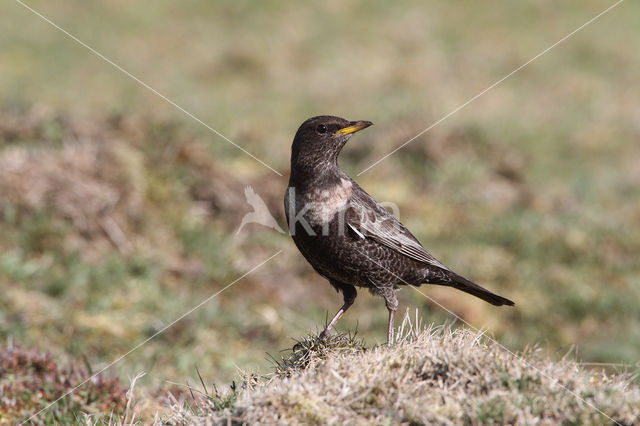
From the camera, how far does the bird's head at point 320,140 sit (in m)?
4.98

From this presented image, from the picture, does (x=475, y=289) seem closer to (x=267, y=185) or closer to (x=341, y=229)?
(x=341, y=229)

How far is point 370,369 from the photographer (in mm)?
3695

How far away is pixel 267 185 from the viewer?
32.0ft

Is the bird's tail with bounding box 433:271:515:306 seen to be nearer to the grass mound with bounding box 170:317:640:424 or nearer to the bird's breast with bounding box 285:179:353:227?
the bird's breast with bounding box 285:179:353:227

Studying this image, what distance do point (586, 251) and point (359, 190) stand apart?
209 inches

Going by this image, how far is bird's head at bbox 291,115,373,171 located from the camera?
4.98 m

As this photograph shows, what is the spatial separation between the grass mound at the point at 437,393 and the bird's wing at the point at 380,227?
1181 mm

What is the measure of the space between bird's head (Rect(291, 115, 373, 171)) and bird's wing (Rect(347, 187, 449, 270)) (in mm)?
349

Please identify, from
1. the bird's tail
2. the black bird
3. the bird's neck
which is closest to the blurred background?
the bird's tail

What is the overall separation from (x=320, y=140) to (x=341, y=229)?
0.63m

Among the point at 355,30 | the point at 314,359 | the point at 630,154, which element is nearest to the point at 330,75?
the point at 355,30

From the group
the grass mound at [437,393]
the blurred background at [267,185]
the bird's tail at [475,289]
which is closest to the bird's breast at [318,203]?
the bird's tail at [475,289]

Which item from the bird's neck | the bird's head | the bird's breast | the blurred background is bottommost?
the blurred background

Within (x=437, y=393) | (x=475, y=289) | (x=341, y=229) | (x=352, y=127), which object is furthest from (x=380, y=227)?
(x=437, y=393)
